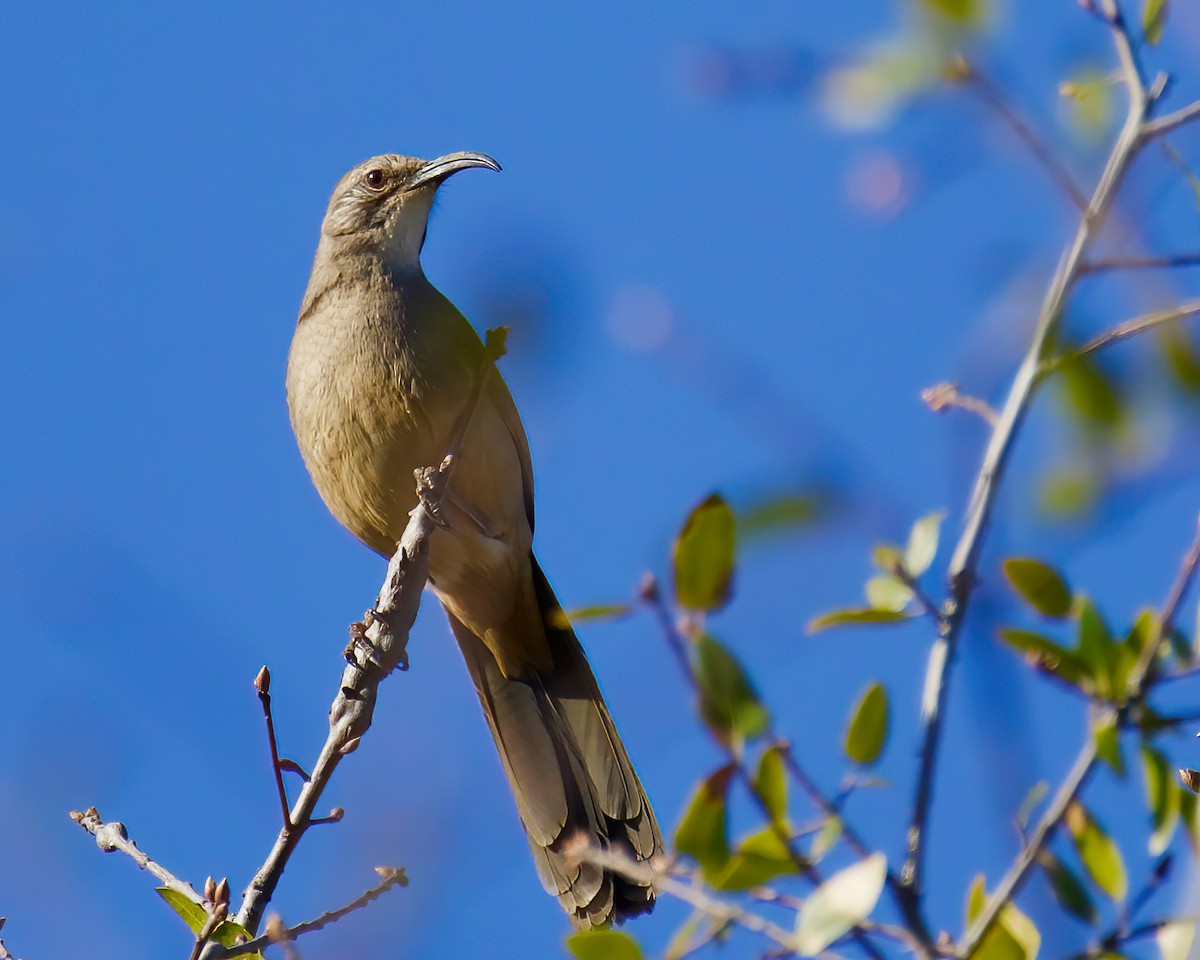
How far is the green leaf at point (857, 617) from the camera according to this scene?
79.7 inches

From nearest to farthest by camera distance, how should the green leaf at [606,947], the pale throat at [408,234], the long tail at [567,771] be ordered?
the green leaf at [606,947] → the long tail at [567,771] → the pale throat at [408,234]

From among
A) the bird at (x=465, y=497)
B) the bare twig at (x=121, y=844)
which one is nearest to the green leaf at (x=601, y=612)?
the bare twig at (x=121, y=844)

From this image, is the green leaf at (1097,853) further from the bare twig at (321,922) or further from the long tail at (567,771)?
the long tail at (567,771)

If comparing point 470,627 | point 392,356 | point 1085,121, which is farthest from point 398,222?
point 1085,121

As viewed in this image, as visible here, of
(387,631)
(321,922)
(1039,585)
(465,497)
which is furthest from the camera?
(465,497)

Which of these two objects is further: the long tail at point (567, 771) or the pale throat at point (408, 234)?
the pale throat at point (408, 234)

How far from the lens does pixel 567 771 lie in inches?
217

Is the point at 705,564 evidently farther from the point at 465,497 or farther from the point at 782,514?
the point at 465,497

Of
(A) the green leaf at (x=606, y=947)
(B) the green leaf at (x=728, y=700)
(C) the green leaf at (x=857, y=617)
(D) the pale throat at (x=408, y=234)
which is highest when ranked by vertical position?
(D) the pale throat at (x=408, y=234)

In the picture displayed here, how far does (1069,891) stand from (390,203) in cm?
521

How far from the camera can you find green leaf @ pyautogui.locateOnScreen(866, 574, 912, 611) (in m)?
2.20

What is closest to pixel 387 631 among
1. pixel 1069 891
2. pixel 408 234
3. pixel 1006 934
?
pixel 408 234

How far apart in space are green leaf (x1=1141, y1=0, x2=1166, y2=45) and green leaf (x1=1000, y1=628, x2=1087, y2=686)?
2.79 feet

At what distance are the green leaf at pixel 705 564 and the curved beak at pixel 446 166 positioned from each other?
15.7ft
